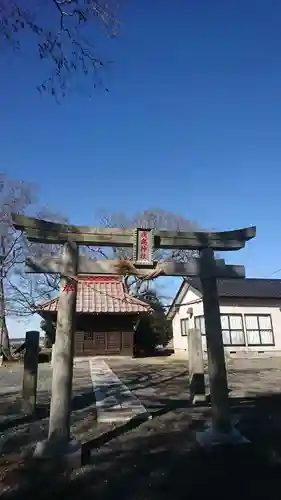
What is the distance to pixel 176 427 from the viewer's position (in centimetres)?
665

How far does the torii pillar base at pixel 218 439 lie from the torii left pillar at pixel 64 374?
75.2 inches

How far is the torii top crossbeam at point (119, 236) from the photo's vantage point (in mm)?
5875

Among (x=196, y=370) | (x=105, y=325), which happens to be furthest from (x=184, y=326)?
(x=196, y=370)

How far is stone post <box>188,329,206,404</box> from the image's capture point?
29.0 ft

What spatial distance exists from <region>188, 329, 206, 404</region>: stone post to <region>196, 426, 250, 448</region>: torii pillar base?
3042mm

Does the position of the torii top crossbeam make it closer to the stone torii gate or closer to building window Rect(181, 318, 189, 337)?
the stone torii gate

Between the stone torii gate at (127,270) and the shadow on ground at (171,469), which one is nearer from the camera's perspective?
the shadow on ground at (171,469)

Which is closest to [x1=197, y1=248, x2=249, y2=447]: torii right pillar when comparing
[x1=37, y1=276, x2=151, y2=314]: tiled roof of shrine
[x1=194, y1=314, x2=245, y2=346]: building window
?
[x1=37, y1=276, x2=151, y2=314]: tiled roof of shrine

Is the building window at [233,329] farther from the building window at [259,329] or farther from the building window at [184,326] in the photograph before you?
the building window at [184,326]

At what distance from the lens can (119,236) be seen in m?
6.27

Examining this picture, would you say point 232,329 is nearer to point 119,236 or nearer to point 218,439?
point 218,439

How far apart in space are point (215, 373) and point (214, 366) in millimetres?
110

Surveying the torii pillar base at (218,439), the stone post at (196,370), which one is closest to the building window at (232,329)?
the stone post at (196,370)

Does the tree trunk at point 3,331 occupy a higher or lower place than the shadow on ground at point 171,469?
higher
